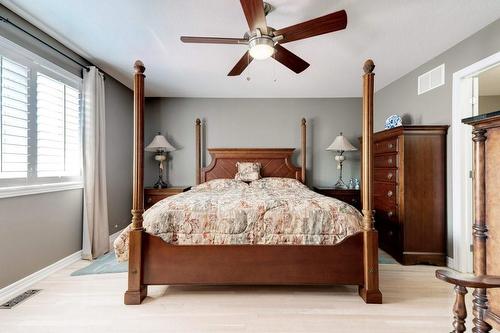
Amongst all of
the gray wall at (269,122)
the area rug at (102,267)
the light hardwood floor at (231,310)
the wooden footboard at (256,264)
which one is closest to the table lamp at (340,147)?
the gray wall at (269,122)

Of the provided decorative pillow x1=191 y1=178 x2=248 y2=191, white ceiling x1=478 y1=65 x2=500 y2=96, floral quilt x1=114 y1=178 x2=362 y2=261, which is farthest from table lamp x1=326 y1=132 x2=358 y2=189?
floral quilt x1=114 y1=178 x2=362 y2=261

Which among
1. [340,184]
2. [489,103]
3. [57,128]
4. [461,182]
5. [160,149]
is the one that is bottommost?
[340,184]

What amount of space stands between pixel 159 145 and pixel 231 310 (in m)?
2.99

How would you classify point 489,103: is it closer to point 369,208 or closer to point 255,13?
point 369,208

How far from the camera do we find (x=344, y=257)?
203 cm

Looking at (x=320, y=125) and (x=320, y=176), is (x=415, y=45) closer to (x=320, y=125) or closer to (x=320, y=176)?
(x=320, y=125)

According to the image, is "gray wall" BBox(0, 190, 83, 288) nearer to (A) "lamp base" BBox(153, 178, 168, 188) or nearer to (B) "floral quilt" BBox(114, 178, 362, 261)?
(B) "floral quilt" BBox(114, 178, 362, 261)

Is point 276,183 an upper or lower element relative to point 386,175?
lower

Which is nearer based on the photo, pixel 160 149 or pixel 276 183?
pixel 276 183

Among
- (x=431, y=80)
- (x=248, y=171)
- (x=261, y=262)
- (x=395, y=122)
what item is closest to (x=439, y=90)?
(x=431, y=80)

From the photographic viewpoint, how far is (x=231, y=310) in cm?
193

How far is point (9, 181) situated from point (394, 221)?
396 cm

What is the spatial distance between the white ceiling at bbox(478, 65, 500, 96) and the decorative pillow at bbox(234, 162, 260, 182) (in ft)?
10.4

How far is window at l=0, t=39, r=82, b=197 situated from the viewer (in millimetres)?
2133
